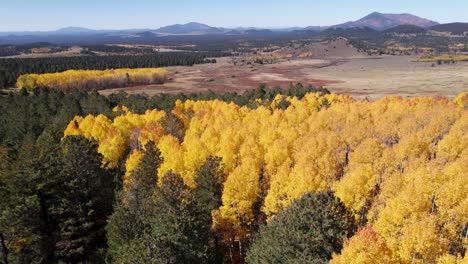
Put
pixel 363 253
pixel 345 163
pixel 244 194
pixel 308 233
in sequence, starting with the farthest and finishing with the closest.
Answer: pixel 345 163 < pixel 244 194 < pixel 308 233 < pixel 363 253

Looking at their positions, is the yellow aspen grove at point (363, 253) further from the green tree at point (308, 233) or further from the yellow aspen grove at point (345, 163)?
the green tree at point (308, 233)

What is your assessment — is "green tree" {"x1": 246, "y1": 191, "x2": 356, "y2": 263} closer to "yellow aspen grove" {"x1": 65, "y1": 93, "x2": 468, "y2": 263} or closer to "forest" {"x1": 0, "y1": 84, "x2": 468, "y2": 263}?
"forest" {"x1": 0, "y1": 84, "x2": 468, "y2": 263}

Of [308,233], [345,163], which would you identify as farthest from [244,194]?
[345,163]

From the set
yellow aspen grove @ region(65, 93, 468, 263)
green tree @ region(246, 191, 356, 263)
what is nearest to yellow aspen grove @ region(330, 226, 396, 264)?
yellow aspen grove @ region(65, 93, 468, 263)

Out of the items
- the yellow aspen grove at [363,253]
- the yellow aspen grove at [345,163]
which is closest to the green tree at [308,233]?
the yellow aspen grove at [363,253]

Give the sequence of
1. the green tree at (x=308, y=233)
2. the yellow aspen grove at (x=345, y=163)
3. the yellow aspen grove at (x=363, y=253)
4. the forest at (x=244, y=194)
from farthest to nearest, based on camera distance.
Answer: the yellow aspen grove at (x=345, y=163), the forest at (x=244, y=194), the green tree at (x=308, y=233), the yellow aspen grove at (x=363, y=253)

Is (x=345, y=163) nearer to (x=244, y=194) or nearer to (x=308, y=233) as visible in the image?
(x=244, y=194)
